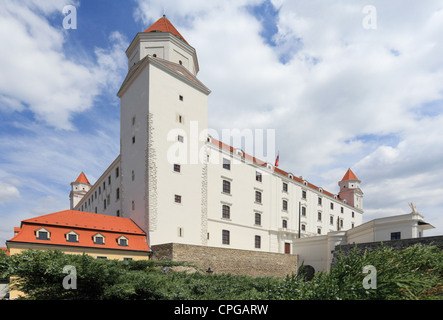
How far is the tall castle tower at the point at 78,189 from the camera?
74213mm

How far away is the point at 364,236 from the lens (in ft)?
103

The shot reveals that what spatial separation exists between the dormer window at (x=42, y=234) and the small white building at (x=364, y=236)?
75.9ft

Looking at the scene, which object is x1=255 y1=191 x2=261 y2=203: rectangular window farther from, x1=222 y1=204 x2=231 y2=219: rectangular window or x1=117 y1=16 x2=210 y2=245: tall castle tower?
x1=117 y1=16 x2=210 y2=245: tall castle tower

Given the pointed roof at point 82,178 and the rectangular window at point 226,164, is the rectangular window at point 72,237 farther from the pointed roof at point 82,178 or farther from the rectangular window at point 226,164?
the pointed roof at point 82,178

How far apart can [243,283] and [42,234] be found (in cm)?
1710

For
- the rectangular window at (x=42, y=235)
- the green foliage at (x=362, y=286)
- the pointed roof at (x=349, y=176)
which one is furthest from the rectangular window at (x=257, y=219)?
the pointed roof at (x=349, y=176)

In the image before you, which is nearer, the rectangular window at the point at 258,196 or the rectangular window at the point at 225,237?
the rectangular window at the point at 225,237

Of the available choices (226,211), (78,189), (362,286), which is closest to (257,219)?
(226,211)

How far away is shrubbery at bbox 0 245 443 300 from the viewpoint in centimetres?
868

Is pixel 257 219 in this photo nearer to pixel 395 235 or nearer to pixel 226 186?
pixel 226 186

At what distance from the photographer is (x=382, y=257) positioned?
34.4 ft
